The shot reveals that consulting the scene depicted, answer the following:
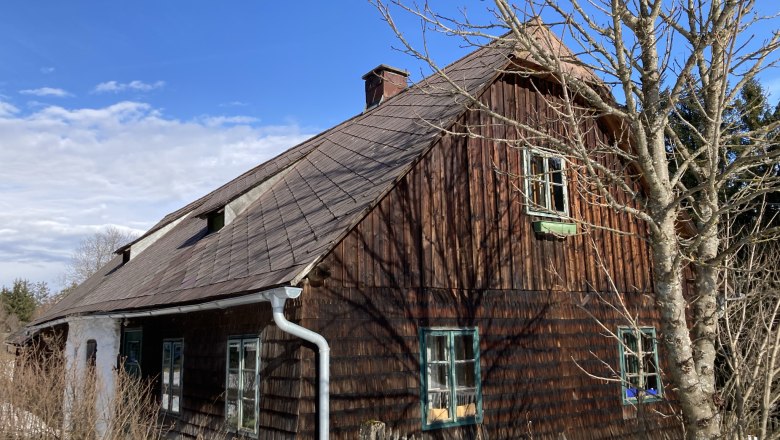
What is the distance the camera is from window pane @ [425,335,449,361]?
336 inches

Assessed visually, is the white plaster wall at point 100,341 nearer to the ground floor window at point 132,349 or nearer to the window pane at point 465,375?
the ground floor window at point 132,349

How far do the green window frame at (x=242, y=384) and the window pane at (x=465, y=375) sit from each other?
105 inches

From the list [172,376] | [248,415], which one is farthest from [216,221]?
[248,415]

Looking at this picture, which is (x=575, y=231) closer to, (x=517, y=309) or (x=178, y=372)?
(x=517, y=309)

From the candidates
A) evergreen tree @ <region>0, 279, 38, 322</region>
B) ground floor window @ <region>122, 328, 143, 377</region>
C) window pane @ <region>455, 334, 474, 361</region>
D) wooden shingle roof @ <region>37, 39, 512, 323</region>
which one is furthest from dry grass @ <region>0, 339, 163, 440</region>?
evergreen tree @ <region>0, 279, 38, 322</region>

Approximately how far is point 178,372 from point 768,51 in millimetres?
9758

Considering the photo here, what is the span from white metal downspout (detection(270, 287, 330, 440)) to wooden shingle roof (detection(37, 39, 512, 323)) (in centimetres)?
28

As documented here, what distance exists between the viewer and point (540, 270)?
397 inches

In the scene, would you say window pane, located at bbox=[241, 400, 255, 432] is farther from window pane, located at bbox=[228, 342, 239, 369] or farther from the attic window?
the attic window

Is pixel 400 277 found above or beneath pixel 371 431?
above

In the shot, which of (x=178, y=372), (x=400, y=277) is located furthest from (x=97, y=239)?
(x=400, y=277)

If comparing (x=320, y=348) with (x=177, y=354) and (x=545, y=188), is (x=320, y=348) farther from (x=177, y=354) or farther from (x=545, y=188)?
(x=545, y=188)

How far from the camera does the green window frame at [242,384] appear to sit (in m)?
8.28

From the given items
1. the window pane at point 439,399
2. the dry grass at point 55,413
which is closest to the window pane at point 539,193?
the window pane at point 439,399
